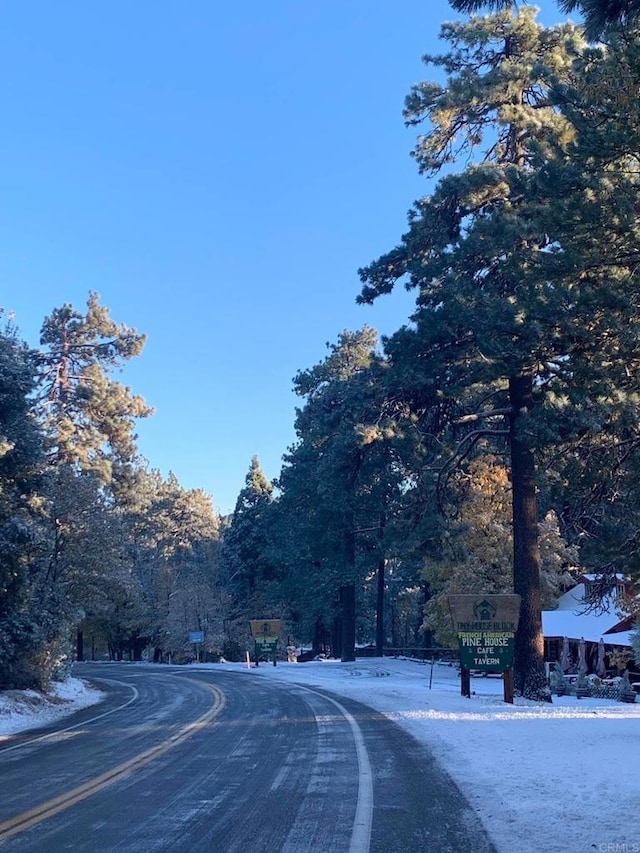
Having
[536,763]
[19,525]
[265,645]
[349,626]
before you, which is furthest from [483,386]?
[349,626]

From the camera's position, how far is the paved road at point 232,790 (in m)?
7.38

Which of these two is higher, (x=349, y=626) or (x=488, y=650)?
(x=349, y=626)

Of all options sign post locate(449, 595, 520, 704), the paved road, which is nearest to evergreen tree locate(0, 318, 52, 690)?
the paved road

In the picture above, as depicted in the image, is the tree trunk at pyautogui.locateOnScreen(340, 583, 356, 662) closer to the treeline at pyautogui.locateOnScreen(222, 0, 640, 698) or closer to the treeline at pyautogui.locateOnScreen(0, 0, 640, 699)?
the treeline at pyautogui.locateOnScreen(0, 0, 640, 699)

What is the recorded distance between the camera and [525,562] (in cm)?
2173

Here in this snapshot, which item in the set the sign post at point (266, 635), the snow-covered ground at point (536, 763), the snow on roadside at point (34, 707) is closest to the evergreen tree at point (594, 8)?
the snow-covered ground at point (536, 763)

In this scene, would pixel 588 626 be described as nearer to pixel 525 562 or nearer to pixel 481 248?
pixel 525 562

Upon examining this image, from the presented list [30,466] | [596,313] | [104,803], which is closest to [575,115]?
[596,313]

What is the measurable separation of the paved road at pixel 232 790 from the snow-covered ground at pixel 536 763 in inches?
15.5

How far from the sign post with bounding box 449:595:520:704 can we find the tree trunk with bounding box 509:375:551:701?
107cm

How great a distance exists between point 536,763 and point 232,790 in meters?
4.06

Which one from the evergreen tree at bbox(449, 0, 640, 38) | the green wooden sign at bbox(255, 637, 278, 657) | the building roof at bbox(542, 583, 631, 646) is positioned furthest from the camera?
the green wooden sign at bbox(255, 637, 278, 657)

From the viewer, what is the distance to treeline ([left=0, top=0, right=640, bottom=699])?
13062 mm

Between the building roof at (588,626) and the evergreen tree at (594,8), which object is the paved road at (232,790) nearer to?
the evergreen tree at (594,8)
